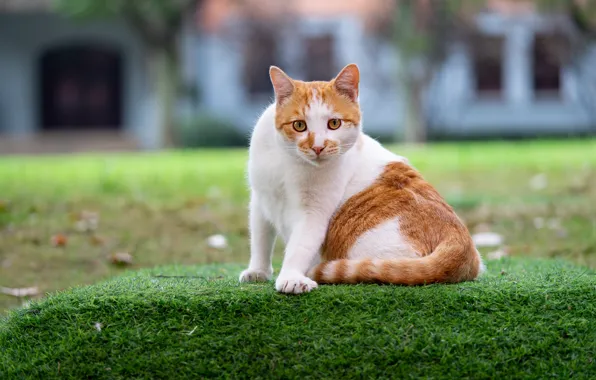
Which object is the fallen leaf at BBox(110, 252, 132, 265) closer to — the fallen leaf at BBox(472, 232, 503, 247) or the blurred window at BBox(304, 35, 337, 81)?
the fallen leaf at BBox(472, 232, 503, 247)

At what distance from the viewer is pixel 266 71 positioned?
21.0 m

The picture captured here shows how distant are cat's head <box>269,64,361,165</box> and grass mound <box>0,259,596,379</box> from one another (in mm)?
605

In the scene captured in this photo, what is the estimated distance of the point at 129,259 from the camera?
5.29m

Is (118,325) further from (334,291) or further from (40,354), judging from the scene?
(334,291)

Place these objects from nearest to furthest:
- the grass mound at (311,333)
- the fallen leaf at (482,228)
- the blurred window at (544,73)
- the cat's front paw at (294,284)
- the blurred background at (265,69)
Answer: the grass mound at (311,333) → the cat's front paw at (294,284) → the fallen leaf at (482,228) → the blurred background at (265,69) → the blurred window at (544,73)

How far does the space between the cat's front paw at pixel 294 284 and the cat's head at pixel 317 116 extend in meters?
0.50

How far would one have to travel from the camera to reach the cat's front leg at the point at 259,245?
146 inches

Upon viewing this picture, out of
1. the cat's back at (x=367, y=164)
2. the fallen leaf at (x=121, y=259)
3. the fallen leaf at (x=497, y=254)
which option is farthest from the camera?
the fallen leaf at (x=121, y=259)

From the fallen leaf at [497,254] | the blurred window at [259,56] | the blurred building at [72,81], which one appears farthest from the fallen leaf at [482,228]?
the blurred window at [259,56]

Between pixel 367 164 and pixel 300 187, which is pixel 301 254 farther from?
pixel 367 164

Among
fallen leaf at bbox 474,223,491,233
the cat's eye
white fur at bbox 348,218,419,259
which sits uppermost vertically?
the cat's eye

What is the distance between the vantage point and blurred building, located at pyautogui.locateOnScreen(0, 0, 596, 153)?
66.7ft

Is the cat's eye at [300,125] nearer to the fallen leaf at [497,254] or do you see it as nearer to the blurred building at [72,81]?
the fallen leaf at [497,254]

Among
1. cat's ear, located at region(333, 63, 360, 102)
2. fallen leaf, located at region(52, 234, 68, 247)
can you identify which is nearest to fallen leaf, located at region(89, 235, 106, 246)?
fallen leaf, located at region(52, 234, 68, 247)
